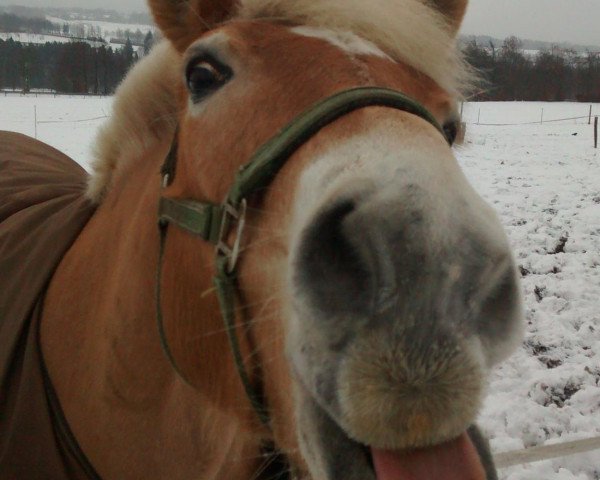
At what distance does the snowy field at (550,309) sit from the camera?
3.65 metres

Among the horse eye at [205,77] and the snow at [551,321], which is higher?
the horse eye at [205,77]

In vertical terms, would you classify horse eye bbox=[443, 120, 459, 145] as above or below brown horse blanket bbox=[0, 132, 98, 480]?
above

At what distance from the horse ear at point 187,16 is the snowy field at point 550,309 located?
2.73 ft

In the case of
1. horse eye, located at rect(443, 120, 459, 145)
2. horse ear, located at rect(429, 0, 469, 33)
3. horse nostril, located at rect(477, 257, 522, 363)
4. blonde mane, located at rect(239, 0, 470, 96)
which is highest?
horse ear, located at rect(429, 0, 469, 33)

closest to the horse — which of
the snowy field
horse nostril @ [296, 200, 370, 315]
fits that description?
horse nostril @ [296, 200, 370, 315]

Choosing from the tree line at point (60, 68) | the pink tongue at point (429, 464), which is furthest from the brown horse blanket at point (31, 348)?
the tree line at point (60, 68)

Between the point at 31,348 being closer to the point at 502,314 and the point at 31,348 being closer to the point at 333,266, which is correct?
the point at 333,266

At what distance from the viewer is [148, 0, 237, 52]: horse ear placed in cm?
160

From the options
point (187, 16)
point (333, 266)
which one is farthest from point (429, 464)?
point (187, 16)

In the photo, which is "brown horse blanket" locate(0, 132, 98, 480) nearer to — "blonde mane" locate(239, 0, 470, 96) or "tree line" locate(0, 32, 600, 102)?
"blonde mane" locate(239, 0, 470, 96)

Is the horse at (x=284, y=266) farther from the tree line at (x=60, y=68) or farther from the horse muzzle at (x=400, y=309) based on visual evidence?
the tree line at (x=60, y=68)

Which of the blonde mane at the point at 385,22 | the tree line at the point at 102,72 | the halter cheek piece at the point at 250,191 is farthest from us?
the tree line at the point at 102,72

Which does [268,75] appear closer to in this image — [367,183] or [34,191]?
[367,183]

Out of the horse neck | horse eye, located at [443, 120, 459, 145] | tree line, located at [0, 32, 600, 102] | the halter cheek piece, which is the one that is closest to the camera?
the halter cheek piece
